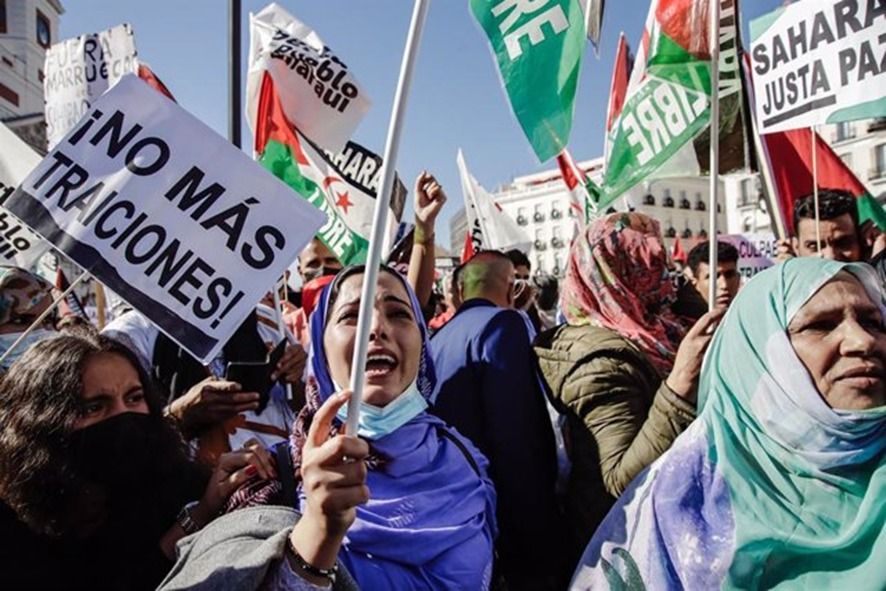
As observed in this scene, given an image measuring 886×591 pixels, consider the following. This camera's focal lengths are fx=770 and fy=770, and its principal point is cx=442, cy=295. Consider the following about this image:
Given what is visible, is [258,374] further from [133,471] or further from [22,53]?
[22,53]

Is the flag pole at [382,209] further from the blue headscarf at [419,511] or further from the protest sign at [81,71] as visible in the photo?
the protest sign at [81,71]

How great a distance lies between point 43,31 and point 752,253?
34840 millimetres

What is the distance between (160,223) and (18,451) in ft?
2.53

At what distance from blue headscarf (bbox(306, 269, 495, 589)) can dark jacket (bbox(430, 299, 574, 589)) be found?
30 cm

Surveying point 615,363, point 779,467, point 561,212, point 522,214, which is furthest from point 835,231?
point 522,214

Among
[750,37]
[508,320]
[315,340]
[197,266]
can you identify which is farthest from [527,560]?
[750,37]

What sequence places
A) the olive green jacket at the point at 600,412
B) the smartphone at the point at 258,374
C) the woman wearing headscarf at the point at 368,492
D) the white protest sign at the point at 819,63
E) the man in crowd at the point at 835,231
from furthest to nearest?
the man in crowd at the point at 835,231 → the white protest sign at the point at 819,63 → the smartphone at the point at 258,374 → the olive green jacket at the point at 600,412 → the woman wearing headscarf at the point at 368,492

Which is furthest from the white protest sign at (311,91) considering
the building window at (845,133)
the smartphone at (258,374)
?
the building window at (845,133)

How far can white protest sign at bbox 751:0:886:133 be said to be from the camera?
303cm

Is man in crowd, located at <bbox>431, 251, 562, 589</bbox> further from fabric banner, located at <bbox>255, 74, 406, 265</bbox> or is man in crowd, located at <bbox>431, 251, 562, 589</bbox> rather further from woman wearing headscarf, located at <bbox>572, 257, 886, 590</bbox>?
fabric banner, located at <bbox>255, 74, 406, 265</bbox>

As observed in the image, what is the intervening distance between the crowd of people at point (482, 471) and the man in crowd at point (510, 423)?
1cm

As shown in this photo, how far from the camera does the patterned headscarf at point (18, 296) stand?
12.3 ft

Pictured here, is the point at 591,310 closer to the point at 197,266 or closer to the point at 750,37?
the point at 197,266

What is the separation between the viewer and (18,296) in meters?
3.79
